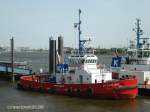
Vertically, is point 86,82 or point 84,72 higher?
point 84,72

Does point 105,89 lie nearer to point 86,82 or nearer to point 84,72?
point 86,82

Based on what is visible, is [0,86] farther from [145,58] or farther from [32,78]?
[145,58]

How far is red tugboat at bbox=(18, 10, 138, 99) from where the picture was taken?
2905cm

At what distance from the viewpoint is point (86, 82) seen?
3056 centimetres

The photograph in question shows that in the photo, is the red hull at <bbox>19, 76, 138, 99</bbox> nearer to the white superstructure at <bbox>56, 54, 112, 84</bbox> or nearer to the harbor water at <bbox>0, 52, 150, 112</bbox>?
the harbor water at <bbox>0, 52, 150, 112</bbox>

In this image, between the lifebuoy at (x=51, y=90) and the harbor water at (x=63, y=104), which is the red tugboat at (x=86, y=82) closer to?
the lifebuoy at (x=51, y=90)

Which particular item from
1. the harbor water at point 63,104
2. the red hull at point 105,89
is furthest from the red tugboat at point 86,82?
the harbor water at point 63,104

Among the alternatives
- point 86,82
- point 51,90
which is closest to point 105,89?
point 86,82

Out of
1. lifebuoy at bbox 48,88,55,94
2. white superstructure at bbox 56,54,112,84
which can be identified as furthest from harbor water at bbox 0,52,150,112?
white superstructure at bbox 56,54,112,84

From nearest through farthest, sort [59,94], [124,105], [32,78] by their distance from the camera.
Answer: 1. [124,105]
2. [59,94]
3. [32,78]

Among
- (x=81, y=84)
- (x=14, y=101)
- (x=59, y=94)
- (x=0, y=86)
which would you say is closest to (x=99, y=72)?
(x=81, y=84)

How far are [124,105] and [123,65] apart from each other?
798 cm

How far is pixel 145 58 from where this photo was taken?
34.2 metres

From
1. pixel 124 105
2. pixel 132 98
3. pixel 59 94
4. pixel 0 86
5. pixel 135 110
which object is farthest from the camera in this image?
pixel 0 86
